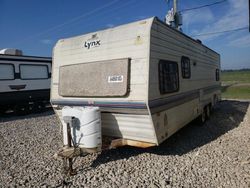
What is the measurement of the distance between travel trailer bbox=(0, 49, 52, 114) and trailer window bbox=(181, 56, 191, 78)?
9.36 meters

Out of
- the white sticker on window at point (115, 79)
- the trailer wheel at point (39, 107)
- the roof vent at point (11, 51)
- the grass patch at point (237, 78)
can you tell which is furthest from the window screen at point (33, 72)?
the grass patch at point (237, 78)

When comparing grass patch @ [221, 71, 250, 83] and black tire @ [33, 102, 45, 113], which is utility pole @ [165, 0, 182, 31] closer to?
black tire @ [33, 102, 45, 113]

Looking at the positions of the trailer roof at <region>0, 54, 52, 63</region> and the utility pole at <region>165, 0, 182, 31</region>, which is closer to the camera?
the trailer roof at <region>0, 54, 52, 63</region>

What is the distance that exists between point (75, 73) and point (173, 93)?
2438 mm

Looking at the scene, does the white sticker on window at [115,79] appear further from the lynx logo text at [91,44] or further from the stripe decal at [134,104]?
the lynx logo text at [91,44]

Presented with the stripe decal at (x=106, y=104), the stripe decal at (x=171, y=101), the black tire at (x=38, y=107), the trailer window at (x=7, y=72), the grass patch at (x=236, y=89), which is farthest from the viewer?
the grass patch at (x=236, y=89)

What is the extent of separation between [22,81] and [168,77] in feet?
32.1

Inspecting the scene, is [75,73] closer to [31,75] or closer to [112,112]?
[112,112]

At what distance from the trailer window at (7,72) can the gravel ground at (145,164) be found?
5368 millimetres

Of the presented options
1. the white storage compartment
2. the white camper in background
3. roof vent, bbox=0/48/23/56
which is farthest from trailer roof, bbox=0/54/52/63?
the white storage compartment

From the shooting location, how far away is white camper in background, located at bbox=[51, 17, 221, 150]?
4.70 meters

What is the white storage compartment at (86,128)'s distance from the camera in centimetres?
480

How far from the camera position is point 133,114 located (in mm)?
4844

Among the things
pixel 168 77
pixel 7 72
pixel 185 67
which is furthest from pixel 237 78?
pixel 168 77
